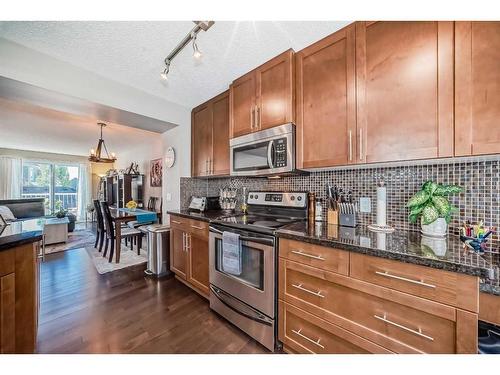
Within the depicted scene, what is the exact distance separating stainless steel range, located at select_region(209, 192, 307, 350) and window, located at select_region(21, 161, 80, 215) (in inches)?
289

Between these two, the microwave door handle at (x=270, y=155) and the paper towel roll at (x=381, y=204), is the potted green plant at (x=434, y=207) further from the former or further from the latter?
the microwave door handle at (x=270, y=155)

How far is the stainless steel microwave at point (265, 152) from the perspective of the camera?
160cm

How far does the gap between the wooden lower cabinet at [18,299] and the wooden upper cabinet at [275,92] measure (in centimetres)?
190

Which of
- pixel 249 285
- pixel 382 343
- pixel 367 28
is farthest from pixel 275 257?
pixel 367 28

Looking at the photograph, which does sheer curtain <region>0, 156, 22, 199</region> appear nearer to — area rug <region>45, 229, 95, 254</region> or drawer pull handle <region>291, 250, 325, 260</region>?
area rug <region>45, 229, 95, 254</region>

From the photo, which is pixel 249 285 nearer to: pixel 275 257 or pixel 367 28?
pixel 275 257

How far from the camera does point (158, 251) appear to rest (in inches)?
103

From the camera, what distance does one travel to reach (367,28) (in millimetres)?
1244

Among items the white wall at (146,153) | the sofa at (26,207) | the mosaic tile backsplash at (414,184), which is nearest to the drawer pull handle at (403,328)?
the mosaic tile backsplash at (414,184)

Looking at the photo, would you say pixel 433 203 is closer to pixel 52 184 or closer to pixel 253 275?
pixel 253 275

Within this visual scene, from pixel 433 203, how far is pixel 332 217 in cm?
63

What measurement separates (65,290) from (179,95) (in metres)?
2.69

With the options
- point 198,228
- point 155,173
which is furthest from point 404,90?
point 155,173

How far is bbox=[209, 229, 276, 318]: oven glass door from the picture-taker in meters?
1.38
